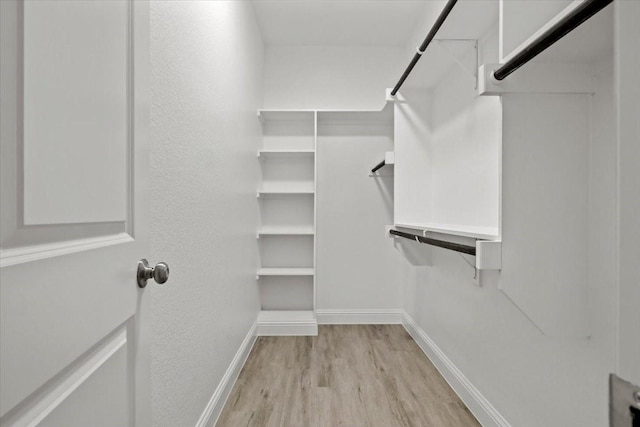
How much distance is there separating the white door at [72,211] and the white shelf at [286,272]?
2.32 meters

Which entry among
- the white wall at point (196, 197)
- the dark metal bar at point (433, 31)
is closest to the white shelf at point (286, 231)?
the white wall at point (196, 197)

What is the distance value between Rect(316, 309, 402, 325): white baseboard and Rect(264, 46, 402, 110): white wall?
1875mm

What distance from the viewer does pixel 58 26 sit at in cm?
50

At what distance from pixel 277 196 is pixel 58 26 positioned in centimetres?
290

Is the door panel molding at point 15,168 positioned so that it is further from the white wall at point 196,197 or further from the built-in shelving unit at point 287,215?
the built-in shelving unit at point 287,215

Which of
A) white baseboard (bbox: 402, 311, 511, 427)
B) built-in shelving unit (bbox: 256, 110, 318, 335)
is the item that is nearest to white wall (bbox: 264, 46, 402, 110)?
built-in shelving unit (bbox: 256, 110, 318, 335)

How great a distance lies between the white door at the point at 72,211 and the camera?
42 cm

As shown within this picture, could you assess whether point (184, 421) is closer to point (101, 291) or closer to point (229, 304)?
point (229, 304)

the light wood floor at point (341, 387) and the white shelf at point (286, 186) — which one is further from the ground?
the white shelf at point (286, 186)

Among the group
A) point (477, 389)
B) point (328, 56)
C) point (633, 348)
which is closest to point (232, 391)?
point (477, 389)

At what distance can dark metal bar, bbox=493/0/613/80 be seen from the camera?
716 millimetres

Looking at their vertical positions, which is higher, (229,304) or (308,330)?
(229,304)

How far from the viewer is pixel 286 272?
10.4 feet

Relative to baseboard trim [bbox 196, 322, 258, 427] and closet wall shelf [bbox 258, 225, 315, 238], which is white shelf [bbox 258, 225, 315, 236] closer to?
closet wall shelf [bbox 258, 225, 315, 238]
